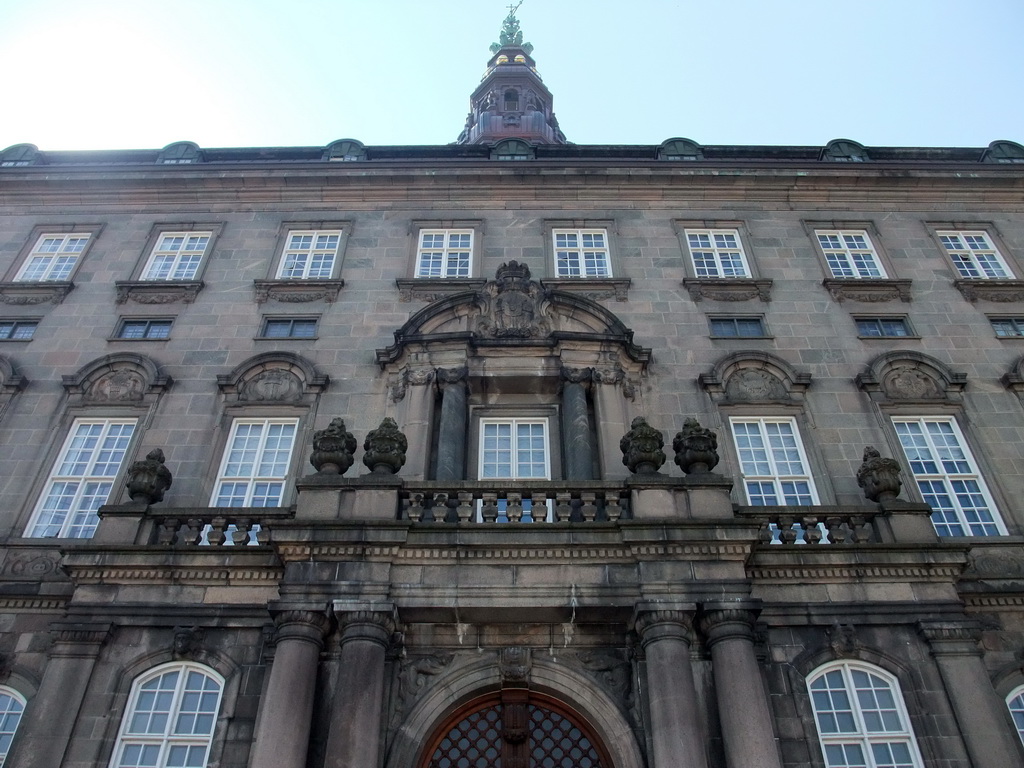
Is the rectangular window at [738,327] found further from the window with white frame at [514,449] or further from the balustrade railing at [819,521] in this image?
the balustrade railing at [819,521]

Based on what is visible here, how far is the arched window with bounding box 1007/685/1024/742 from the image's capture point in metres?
12.8

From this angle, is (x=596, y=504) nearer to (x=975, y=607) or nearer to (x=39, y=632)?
(x=975, y=607)

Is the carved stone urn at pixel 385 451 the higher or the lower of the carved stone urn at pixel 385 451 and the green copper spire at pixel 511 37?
the lower

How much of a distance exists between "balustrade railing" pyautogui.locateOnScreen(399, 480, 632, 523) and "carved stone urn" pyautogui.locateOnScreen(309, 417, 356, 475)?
121cm

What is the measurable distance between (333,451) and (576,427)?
4911 mm

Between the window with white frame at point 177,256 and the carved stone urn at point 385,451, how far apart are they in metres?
9.07

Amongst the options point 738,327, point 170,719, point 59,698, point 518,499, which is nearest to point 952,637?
point 518,499

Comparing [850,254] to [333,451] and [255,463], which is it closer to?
[333,451]

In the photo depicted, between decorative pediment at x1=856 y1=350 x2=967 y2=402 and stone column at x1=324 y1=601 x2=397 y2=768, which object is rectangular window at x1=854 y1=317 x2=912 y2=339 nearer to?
decorative pediment at x1=856 y1=350 x2=967 y2=402

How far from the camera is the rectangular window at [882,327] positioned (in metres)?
18.6

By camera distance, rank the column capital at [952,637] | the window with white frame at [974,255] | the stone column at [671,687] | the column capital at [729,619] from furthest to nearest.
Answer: the window with white frame at [974,255]
the column capital at [952,637]
the column capital at [729,619]
the stone column at [671,687]

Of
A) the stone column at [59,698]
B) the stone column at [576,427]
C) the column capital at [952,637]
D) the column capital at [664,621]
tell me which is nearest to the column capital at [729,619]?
the column capital at [664,621]

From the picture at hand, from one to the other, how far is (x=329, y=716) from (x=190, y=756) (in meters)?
2.14

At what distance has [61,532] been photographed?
15156 mm
